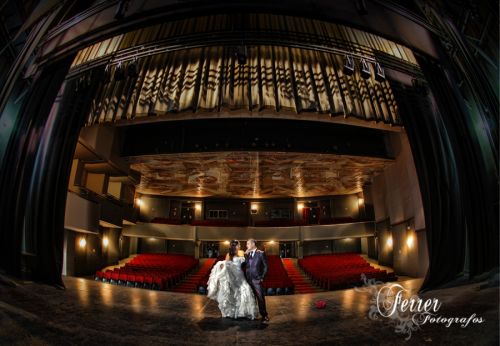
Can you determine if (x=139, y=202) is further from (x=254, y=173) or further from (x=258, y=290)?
(x=258, y=290)

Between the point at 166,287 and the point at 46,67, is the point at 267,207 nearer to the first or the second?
the point at 166,287

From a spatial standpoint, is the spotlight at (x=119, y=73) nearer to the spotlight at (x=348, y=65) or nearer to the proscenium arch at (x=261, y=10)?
the proscenium arch at (x=261, y=10)

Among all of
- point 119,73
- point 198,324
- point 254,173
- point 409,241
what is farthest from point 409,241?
point 119,73

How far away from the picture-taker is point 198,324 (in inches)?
113

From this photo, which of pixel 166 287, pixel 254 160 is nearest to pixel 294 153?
pixel 254 160

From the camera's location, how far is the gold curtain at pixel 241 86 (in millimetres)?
6508

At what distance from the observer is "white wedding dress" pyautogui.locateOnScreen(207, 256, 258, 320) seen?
Result: 3.25 metres

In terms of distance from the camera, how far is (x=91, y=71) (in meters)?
4.77

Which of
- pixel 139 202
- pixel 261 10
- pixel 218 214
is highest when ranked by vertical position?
pixel 261 10

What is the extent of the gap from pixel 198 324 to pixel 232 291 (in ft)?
2.18

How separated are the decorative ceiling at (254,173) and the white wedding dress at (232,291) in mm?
7476

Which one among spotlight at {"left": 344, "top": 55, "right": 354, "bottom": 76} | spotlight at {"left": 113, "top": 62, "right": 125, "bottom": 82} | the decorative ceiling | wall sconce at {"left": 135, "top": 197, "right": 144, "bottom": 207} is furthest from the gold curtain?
wall sconce at {"left": 135, "top": 197, "right": 144, "bottom": 207}

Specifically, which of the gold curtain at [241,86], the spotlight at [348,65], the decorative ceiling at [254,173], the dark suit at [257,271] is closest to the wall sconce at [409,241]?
the decorative ceiling at [254,173]

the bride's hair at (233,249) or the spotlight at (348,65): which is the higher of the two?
the spotlight at (348,65)
